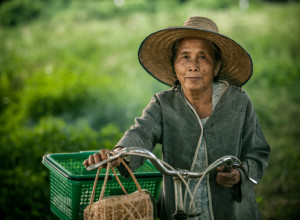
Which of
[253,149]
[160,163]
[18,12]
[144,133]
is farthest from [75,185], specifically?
[18,12]

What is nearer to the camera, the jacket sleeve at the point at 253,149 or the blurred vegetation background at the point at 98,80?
the jacket sleeve at the point at 253,149

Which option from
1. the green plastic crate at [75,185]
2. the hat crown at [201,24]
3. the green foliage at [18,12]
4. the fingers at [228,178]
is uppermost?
the green foliage at [18,12]

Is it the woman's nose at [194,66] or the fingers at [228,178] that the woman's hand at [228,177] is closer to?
the fingers at [228,178]

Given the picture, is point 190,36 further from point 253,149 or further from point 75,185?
point 75,185

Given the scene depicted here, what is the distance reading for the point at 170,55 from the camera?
3.14 m

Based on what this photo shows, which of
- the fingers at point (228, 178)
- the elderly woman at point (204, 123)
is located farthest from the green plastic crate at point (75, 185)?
the fingers at point (228, 178)

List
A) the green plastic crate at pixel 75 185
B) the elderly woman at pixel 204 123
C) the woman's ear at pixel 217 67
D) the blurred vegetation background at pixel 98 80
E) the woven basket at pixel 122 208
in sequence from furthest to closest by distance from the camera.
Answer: the blurred vegetation background at pixel 98 80 < the woman's ear at pixel 217 67 < the elderly woman at pixel 204 123 < the green plastic crate at pixel 75 185 < the woven basket at pixel 122 208

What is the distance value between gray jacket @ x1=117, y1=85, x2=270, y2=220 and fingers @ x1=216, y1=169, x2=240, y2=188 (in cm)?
18

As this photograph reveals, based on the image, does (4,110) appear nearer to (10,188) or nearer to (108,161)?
(10,188)

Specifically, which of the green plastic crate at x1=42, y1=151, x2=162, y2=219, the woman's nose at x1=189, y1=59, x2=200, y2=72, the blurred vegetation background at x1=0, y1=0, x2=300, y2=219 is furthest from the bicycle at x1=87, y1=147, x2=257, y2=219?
the blurred vegetation background at x1=0, y1=0, x2=300, y2=219

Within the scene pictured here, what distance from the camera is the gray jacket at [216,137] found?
2816 mm

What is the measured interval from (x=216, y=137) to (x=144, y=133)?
18.5 inches

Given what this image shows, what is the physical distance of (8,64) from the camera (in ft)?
30.0

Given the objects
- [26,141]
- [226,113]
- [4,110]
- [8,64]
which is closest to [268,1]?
[8,64]
